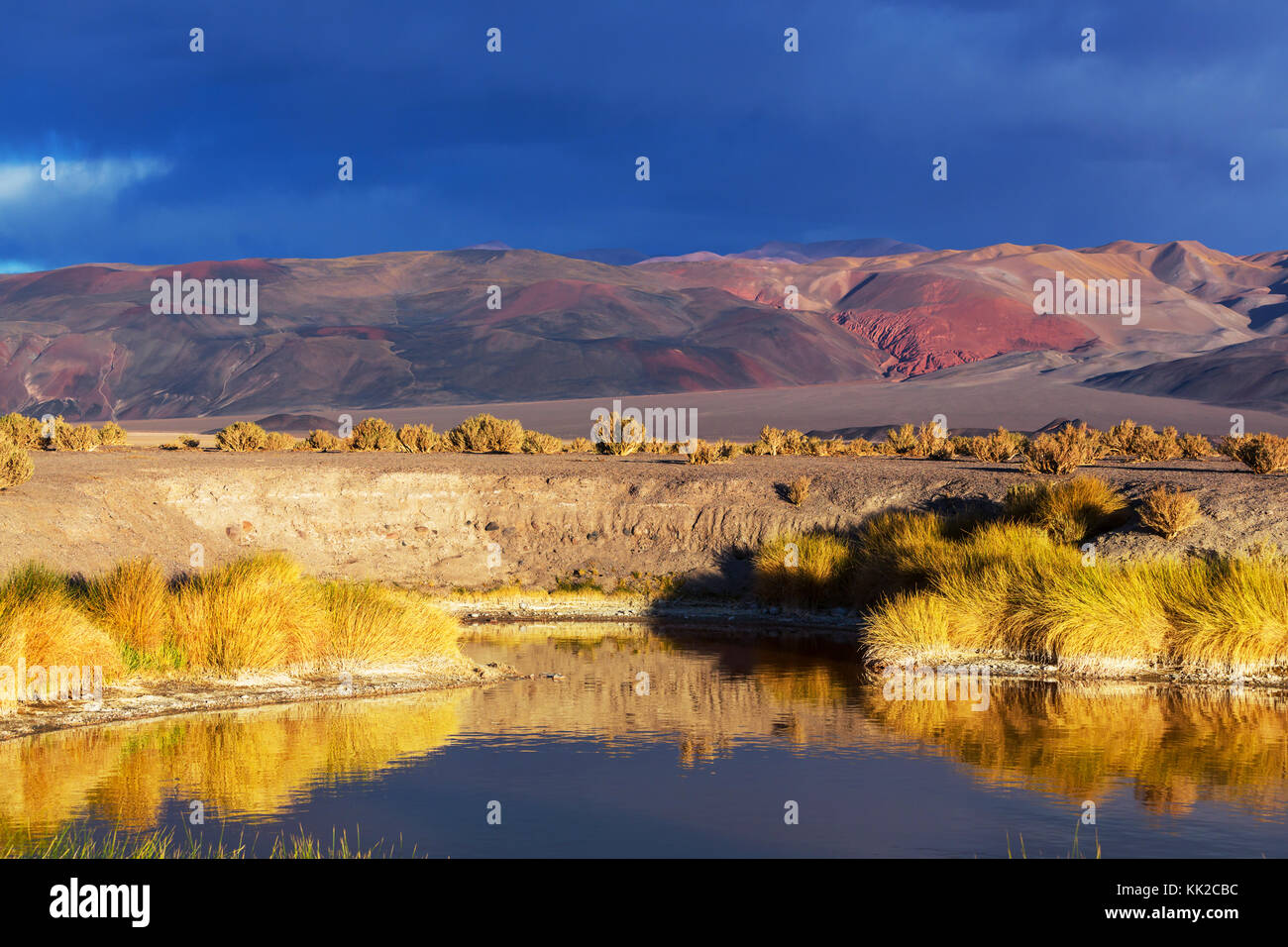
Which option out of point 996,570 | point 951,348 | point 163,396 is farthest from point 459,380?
point 996,570

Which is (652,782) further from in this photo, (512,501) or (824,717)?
(512,501)

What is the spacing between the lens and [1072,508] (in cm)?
2425

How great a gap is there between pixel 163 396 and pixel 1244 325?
142251 mm

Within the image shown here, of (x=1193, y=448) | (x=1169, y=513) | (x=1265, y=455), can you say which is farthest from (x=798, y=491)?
(x=1193, y=448)

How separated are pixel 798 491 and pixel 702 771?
55.3 feet

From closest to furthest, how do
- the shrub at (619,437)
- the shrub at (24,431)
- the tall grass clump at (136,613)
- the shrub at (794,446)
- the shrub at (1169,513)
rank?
1. the tall grass clump at (136,613)
2. the shrub at (1169,513)
3. the shrub at (24,431)
4. the shrub at (619,437)
5. the shrub at (794,446)

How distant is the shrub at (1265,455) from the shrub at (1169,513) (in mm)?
5897

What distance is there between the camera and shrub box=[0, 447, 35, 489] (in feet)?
82.1

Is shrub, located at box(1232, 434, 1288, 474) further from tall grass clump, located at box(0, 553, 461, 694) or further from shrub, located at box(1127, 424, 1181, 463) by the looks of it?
tall grass clump, located at box(0, 553, 461, 694)

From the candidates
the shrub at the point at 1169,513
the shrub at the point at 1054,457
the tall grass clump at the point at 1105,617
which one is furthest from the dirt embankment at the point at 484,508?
the tall grass clump at the point at 1105,617

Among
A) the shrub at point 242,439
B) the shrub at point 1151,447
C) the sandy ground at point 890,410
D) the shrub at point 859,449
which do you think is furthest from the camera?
the sandy ground at point 890,410

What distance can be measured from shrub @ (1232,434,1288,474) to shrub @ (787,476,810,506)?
9.52 metres

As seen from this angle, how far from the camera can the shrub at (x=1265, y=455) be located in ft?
90.5

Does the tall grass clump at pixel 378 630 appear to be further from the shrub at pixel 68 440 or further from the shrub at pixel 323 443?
the shrub at pixel 323 443
